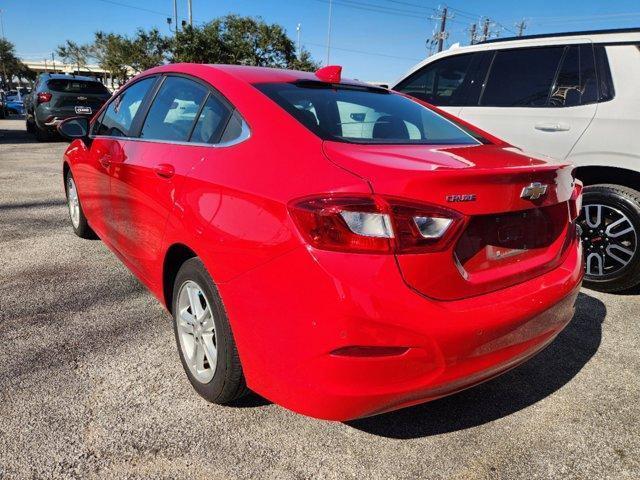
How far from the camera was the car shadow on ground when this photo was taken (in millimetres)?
2238

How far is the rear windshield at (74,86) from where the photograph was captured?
12.8 meters

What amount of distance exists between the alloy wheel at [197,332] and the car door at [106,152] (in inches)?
45.3

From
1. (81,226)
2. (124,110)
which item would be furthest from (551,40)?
(81,226)

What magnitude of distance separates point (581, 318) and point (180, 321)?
2.64 meters

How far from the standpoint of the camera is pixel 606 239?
148 inches

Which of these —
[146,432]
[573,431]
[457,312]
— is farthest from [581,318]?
[146,432]

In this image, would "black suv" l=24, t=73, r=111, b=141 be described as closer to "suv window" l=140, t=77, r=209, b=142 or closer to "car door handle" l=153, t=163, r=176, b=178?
"suv window" l=140, t=77, r=209, b=142

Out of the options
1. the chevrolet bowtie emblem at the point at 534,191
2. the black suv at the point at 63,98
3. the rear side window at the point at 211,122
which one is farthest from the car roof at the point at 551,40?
the black suv at the point at 63,98

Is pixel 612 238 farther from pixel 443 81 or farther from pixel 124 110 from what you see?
pixel 124 110

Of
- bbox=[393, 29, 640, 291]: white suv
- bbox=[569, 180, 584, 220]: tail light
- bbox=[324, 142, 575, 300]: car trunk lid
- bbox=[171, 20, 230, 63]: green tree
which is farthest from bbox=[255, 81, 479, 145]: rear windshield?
bbox=[171, 20, 230, 63]: green tree

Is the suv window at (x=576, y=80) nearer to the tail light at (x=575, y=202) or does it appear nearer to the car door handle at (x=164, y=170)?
the tail light at (x=575, y=202)

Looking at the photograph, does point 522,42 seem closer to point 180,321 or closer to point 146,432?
point 180,321

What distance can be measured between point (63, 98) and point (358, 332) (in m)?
13.5

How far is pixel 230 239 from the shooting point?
190 centimetres
